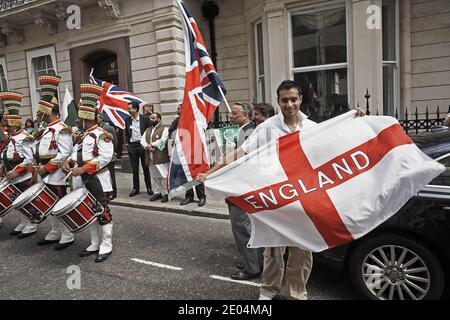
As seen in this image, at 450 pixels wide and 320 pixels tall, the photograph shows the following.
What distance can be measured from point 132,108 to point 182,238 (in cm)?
413

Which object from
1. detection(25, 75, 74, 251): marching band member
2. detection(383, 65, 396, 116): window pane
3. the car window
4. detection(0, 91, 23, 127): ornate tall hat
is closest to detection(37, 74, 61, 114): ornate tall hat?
detection(25, 75, 74, 251): marching band member

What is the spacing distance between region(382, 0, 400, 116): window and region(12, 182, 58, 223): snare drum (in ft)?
26.9

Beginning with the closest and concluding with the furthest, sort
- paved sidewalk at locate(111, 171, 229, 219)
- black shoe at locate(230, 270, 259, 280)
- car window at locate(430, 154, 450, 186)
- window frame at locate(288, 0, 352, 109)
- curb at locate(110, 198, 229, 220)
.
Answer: car window at locate(430, 154, 450, 186), black shoe at locate(230, 270, 259, 280), curb at locate(110, 198, 229, 220), paved sidewalk at locate(111, 171, 229, 219), window frame at locate(288, 0, 352, 109)

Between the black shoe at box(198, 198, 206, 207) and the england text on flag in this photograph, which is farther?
the black shoe at box(198, 198, 206, 207)

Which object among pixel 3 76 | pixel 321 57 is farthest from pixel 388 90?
pixel 3 76

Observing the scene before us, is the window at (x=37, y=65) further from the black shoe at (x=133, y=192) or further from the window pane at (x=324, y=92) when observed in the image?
the window pane at (x=324, y=92)

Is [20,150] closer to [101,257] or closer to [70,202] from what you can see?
[70,202]

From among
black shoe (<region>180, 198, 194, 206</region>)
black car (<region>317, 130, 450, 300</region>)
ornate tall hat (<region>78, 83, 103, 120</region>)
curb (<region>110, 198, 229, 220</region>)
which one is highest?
ornate tall hat (<region>78, 83, 103, 120</region>)

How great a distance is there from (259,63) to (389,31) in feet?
11.8

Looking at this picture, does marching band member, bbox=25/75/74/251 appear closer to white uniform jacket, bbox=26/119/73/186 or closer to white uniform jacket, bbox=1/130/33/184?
white uniform jacket, bbox=26/119/73/186

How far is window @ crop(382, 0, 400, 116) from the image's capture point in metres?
8.86

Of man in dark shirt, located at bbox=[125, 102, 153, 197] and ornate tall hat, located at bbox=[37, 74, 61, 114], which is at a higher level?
ornate tall hat, located at bbox=[37, 74, 61, 114]

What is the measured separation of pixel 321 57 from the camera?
9.02 metres
